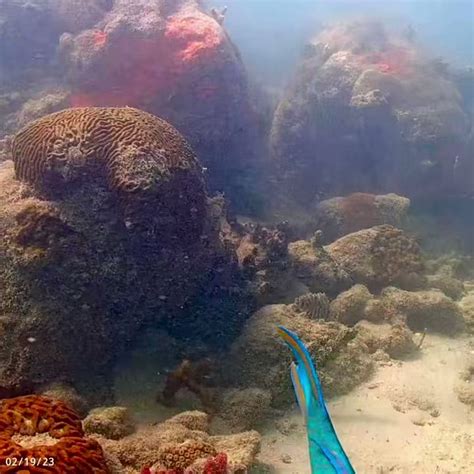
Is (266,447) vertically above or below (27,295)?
below

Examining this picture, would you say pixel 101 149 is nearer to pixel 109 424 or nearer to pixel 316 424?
pixel 109 424

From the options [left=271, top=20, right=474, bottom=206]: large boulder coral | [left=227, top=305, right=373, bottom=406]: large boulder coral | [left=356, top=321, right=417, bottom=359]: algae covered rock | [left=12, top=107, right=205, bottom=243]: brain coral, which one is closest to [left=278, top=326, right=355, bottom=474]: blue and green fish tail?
[left=12, top=107, right=205, bottom=243]: brain coral

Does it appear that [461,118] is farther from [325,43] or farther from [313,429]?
[313,429]

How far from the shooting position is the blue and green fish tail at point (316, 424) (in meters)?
1.48

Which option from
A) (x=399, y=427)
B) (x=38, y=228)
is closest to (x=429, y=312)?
(x=399, y=427)

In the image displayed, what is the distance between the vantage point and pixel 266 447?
14.5 ft

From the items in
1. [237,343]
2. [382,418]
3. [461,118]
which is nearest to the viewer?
[382,418]

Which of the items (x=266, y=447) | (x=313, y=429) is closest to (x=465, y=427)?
(x=266, y=447)

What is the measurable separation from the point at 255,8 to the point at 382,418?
1990 inches

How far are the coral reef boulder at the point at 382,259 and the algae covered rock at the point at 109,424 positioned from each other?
15.5ft

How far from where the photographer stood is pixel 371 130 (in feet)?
38.3

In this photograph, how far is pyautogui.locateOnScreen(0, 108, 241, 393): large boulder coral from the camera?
4.69 m

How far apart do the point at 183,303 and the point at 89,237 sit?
5.01ft
